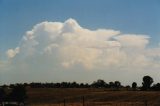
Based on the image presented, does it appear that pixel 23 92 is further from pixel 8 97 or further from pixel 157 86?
pixel 157 86

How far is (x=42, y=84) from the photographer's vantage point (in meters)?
191

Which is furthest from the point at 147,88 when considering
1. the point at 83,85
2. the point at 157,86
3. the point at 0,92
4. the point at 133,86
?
the point at 0,92

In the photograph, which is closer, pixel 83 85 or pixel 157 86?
pixel 157 86

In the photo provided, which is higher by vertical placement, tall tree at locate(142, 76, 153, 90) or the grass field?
tall tree at locate(142, 76, 153, 90)

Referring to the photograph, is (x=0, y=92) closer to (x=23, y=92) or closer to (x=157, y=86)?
(x=23, y=92)

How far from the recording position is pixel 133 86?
183m

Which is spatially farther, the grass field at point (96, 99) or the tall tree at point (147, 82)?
the tall tree at point (147, 82)

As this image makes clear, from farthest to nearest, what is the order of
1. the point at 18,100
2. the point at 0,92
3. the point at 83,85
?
the point at 83,85, the point at 0,92, the point at 18,100

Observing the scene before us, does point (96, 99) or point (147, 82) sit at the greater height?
point (147, 82)

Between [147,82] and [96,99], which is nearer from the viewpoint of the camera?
[96,99]

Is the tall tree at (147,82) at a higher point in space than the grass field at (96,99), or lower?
higher

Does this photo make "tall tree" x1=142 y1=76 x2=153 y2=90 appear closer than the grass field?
No

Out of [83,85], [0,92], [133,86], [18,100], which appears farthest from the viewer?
[83,85]

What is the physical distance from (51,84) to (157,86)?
54.1 meters
